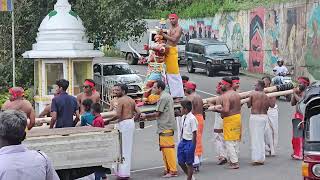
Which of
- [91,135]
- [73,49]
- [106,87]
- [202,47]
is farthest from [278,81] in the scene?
[91,135]

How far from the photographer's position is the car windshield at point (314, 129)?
8.74 meters

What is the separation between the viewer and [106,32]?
2508 cm

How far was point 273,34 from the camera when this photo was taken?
35531 millimetres

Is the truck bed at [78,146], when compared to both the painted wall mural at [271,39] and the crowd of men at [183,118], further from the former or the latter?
the painted wall mural at [271,39]

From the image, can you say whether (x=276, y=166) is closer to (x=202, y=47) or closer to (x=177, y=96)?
(x=177, y=96)

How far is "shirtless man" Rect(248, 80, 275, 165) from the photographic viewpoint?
45.7ft

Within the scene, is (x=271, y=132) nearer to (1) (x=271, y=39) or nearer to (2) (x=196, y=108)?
(2) (x=196, y=108)

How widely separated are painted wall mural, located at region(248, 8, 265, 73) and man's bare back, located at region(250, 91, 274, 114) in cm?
2313

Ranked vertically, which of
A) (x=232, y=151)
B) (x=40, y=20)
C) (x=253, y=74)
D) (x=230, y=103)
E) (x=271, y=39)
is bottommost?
(x=232, y=151)

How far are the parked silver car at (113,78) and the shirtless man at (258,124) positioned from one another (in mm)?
11025

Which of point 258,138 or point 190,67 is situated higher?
point 190,67

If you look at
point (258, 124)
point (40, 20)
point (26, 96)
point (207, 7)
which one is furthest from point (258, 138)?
point (207, 7)

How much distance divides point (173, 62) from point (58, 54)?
451 cm

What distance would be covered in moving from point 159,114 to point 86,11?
11.7 m
